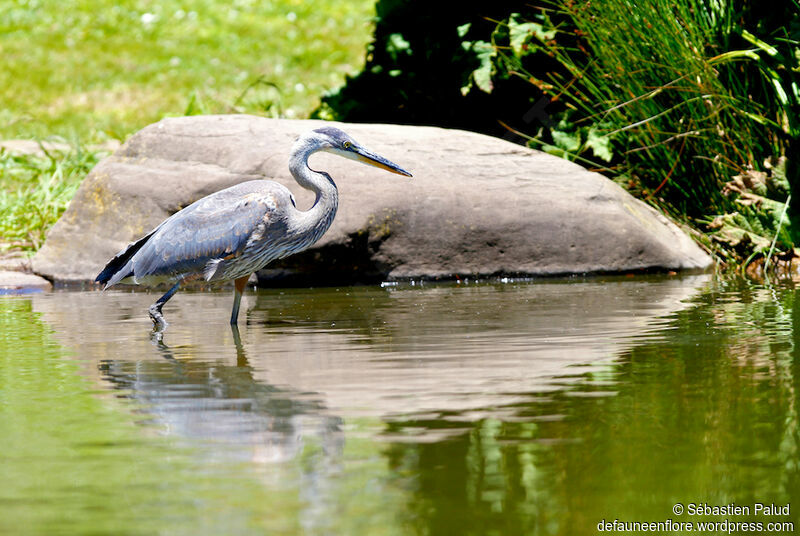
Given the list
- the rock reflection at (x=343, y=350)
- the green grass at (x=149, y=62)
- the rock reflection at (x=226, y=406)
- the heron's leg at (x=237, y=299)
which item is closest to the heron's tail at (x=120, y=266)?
the rock reflection at (x=343, y=350)

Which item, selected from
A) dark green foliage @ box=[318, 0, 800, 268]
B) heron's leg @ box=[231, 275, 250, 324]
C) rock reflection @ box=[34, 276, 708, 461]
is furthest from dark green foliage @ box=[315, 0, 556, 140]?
heron's leg @ box=[231, 275, 250, 324]

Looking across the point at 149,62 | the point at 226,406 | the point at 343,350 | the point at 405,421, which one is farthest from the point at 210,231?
the point at 149,62

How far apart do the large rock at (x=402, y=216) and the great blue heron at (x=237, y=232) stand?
1482 millimetres

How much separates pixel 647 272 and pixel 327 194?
2999mm

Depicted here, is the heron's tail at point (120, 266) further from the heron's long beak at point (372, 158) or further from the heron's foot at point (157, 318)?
the heron's long beak at point (372, 158)

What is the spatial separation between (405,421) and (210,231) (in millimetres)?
3093

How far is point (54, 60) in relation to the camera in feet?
62.0

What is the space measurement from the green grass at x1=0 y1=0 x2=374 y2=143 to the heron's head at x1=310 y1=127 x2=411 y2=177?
6.51 meters

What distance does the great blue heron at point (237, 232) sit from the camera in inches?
254

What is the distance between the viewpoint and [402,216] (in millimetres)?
8445

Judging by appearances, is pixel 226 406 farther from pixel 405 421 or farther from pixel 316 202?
pixel 316 202

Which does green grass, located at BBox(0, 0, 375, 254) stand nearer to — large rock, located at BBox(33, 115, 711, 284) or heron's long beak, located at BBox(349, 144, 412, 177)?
large rock, located at BBox(33, 115, 711, 284)

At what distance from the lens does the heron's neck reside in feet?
21.8

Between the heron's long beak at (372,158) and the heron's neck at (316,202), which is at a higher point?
the heron's long beak at (372,158)
